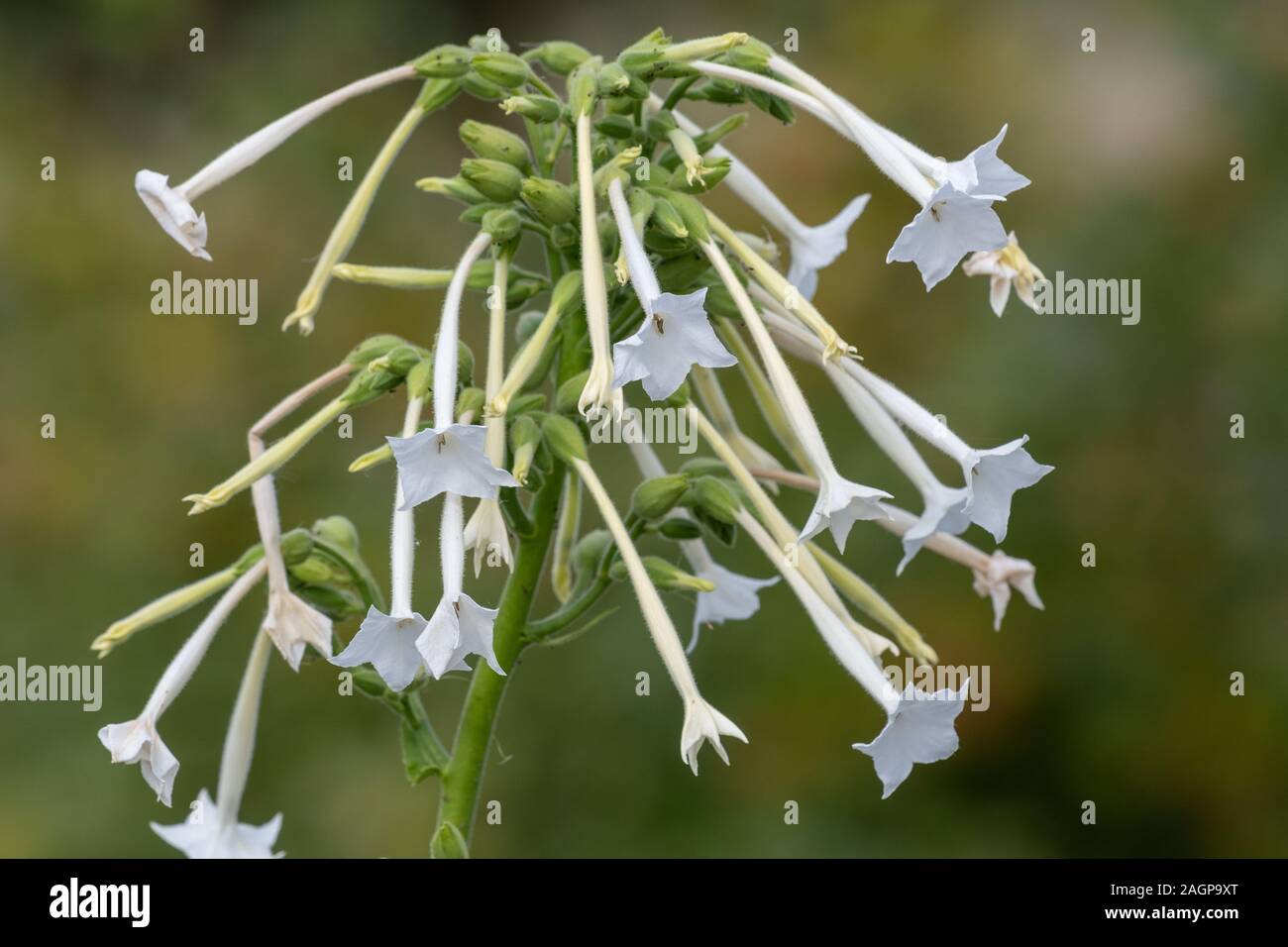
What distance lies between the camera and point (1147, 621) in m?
5.23

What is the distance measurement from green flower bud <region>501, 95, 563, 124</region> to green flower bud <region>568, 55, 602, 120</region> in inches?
1.3

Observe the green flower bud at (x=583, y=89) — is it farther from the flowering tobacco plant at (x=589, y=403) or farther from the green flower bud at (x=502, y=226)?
the green flower bud at (x=502, y=226)

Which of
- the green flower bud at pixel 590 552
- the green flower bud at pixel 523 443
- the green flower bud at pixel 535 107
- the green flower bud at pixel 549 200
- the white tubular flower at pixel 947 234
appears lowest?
the green flower bud at pixel 590 552

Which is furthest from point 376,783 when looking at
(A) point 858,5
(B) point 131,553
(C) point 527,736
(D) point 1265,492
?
(A) point 858,5

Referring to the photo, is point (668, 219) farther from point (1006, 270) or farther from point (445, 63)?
point (1006, 270)

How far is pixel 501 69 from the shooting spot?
8.64 ft

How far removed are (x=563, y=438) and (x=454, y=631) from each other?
43 cm

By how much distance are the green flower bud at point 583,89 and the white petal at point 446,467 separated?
26.8 inches

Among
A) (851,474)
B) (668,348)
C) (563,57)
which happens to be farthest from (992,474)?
(851,474)

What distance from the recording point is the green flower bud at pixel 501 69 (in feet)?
8.64

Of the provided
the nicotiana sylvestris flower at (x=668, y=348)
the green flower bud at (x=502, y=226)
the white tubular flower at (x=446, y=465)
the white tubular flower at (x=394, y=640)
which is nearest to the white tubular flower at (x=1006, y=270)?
the nicotiana sylvestris flower at (x=668, y=348)

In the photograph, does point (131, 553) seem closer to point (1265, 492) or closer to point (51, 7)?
point (51, 7)

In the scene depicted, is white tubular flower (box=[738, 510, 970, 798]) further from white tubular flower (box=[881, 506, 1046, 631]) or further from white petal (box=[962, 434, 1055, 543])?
white tubular flower (box=[881, 506, 1046, 631])
